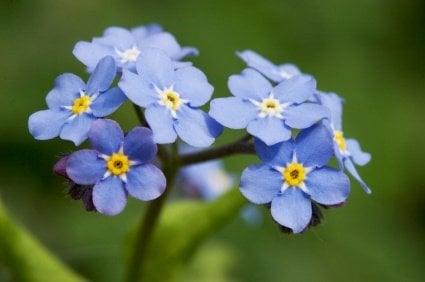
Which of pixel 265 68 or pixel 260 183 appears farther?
pixel 265 68

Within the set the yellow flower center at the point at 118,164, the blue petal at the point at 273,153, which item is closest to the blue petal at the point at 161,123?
the yellow flower center at the point at 118,164

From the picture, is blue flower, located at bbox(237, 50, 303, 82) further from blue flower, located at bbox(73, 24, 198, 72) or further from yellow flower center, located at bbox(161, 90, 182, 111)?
yellow flower center, located at bbox(161, 90, 182, 111)

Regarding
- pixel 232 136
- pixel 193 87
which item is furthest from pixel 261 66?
pixel 232 136

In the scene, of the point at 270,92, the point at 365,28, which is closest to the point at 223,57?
the point at 365,28

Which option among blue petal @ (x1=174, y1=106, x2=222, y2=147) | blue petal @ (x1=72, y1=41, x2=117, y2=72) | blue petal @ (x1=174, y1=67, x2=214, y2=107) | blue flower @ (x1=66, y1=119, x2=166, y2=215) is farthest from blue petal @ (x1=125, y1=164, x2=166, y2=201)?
blue petal @ (x1=72, y1=41, x2=117, y2=72)

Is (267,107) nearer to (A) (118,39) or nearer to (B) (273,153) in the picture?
(B) (273,153)

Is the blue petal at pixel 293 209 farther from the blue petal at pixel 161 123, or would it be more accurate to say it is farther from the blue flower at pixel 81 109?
the blue flower at pixel 81 109
